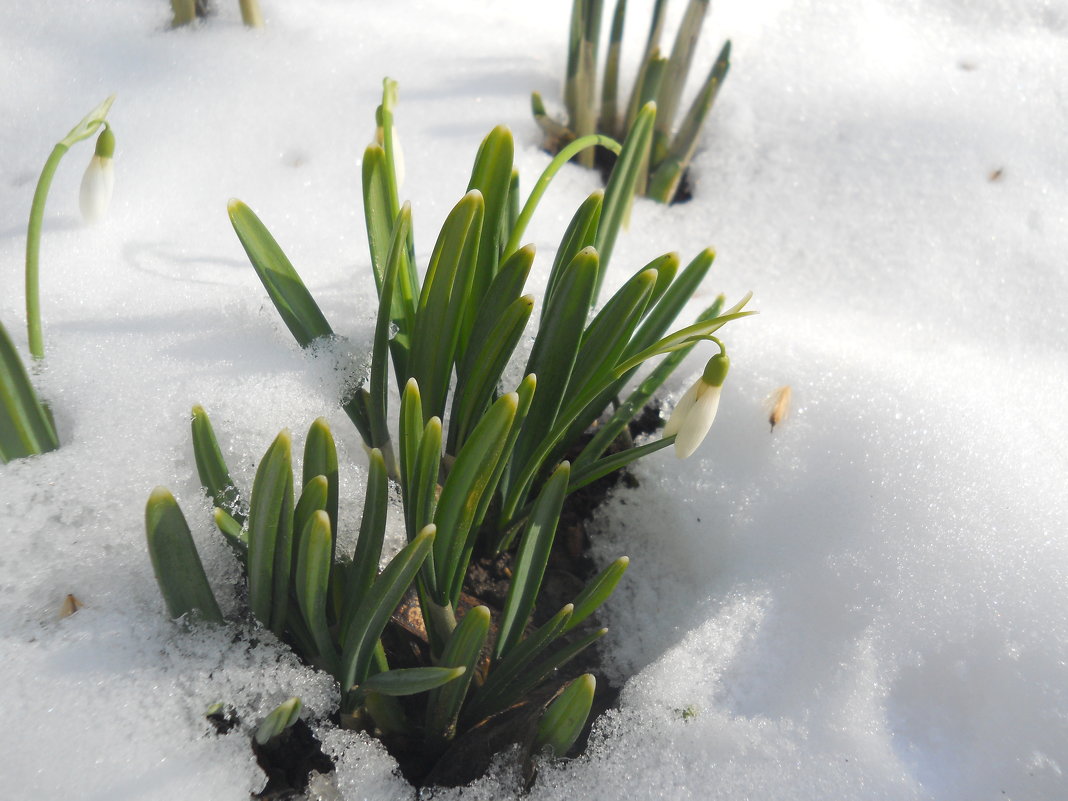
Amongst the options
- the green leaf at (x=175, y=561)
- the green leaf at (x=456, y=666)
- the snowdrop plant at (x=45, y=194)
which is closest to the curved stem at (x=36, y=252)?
the snowdrop plant at (x=45, y=194)

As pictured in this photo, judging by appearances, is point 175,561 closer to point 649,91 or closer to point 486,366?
point 486,366

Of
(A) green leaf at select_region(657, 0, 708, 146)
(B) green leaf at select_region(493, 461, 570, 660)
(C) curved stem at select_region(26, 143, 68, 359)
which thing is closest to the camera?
(B) green leaf at select_region(493, 461, 570, 660)

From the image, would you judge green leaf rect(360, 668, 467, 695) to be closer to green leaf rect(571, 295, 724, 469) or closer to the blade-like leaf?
the blade-like leaf

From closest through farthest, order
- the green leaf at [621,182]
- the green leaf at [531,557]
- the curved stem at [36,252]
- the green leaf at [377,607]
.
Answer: the green leaf at [377,607]
the green leaf at [531,557]
the curved stem at [36,252]
the green leaf at [621,182]

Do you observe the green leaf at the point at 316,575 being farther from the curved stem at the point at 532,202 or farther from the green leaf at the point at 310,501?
the curved stem at the point at 532,202

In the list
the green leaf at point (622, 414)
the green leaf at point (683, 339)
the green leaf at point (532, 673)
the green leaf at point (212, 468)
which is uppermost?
the green leaf at point (683, 339)

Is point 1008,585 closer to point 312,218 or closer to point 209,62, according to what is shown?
point 312,218

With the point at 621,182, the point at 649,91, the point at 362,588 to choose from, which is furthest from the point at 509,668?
the point at 649,91

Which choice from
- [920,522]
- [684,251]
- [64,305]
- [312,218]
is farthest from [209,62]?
[920,522]

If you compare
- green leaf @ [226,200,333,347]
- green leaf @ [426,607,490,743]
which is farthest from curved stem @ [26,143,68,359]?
green leaf @ [426,607,490,743]
